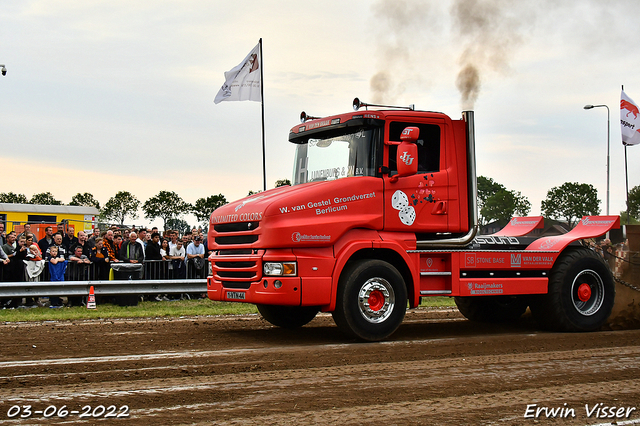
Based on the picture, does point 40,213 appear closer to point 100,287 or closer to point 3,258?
point 3,258

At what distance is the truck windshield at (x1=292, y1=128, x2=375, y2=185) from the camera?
31.4 feet

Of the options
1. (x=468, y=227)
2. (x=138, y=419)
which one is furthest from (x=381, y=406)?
(x=468, y=227)

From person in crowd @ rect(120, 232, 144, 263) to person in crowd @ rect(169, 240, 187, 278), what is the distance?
0.88 metres

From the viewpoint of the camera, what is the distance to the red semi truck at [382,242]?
8.95 m

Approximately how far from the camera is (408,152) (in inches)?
368

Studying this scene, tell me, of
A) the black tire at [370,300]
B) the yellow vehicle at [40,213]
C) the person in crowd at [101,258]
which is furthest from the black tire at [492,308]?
the yellow vehicle at [40,213]

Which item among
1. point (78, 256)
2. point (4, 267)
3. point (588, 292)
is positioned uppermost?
point (78, 256)

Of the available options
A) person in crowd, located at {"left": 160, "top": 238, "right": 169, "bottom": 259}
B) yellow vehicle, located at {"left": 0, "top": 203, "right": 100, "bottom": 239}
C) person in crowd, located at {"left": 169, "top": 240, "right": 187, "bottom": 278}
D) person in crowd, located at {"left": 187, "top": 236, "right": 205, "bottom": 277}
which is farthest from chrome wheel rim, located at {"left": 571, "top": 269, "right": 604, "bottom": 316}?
yellow vehicle, located at {"left": 0, "top": 203, "right": 100, "bottom": 239}

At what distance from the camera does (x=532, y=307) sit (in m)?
11.3

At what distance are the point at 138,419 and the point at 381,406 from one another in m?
1.94

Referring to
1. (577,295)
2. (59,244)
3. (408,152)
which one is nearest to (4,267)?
(59,244)

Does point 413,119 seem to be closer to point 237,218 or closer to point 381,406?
point 237,218

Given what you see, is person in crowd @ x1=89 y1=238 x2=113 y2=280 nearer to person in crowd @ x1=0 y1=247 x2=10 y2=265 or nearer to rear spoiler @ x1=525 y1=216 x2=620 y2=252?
person in crowd @ x1=0 y1=247 x2=10 y2=265

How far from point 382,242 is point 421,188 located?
3.46 ft
